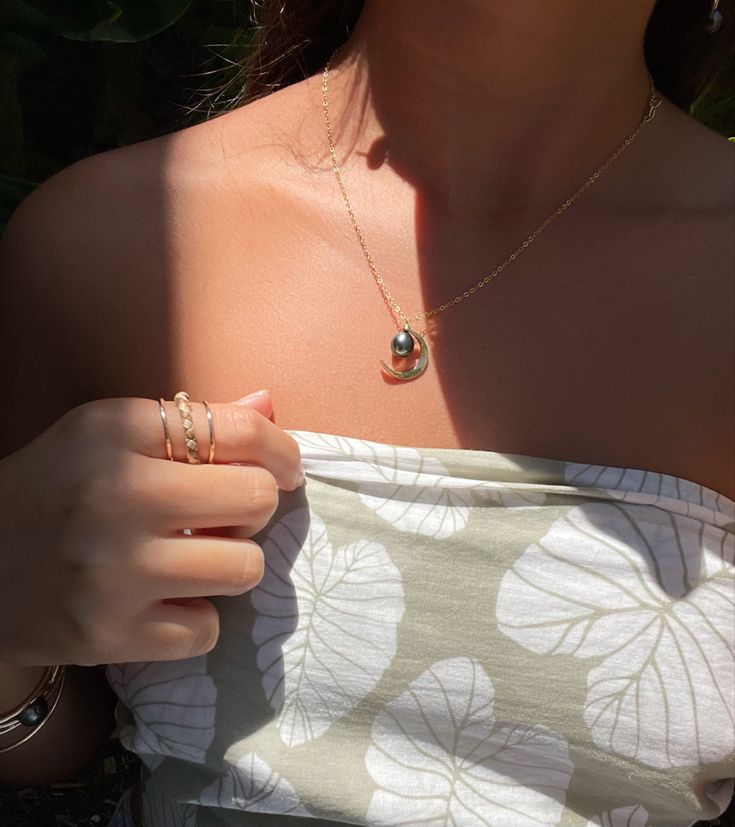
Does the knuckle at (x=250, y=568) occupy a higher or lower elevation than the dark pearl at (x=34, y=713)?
higher

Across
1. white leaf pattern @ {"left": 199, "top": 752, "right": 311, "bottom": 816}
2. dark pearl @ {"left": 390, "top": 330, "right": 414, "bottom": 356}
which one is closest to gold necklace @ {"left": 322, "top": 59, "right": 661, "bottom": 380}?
dark pearl @ {"left": 390, "top": 330, "right": 414, "bottom": 356}

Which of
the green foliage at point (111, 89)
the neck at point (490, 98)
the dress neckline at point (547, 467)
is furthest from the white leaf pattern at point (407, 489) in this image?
the green foliage at point (111, 89)

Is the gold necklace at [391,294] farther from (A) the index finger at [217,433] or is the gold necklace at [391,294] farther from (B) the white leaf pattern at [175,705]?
(B) the white leaf pattern at [175,705]

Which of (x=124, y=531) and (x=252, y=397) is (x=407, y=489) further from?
(x=124, y=531)

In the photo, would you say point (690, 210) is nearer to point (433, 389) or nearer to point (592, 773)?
point (433, 389)

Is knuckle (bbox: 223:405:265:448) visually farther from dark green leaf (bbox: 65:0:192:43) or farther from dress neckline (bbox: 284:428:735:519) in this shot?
dark green leaf (bbox: 65:0:192:43)

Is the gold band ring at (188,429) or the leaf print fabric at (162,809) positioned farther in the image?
the leaf print fabric at (162,809)

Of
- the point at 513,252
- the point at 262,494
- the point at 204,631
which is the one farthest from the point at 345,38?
the point at 204,631
